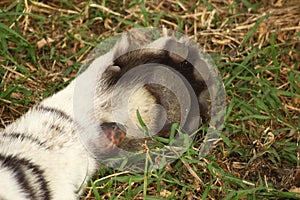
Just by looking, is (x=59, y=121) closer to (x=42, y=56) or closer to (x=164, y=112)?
(x=164, y=112)

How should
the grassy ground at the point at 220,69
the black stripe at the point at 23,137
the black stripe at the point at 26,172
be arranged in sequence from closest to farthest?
the black stripe at the point at 26,172 → the black stripe at the point at 23,137 → the grassy ground at the point at 220,69

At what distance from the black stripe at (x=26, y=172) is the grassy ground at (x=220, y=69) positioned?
0.88ft

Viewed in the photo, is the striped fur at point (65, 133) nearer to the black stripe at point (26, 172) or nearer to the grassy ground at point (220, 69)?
the black stripe at point (26, 172)

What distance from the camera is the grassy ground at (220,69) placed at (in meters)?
2.66

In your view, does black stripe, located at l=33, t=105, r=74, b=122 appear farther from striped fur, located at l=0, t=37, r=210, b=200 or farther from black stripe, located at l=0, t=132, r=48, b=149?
black stripe, located at l=0, t=132, r=48, b=149

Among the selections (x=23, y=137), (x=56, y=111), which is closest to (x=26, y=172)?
(x=23, y=137)

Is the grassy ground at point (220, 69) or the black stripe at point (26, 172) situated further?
the grassy ground at point (220, 69)

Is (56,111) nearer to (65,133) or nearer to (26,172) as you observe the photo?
(65,133)

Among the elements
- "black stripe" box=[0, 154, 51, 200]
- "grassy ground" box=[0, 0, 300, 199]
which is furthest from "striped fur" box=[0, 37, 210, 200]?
"grassy ground" box=[0, 0, 300, 199]

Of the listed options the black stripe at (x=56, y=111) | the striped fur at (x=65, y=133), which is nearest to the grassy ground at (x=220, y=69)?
the striped fur at (x=65, y=133)

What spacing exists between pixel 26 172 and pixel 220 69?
3.98 ft

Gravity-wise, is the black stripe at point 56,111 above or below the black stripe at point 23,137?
above

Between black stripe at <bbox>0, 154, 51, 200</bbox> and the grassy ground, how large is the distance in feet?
0.88

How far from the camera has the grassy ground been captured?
266cm
